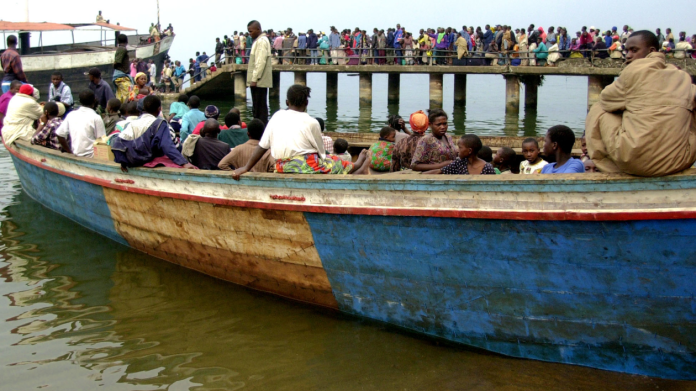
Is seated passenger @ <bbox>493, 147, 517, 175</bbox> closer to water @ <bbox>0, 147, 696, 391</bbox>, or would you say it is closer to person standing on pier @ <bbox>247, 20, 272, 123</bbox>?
water @ <bbox>0, 147, 696, 391</bbox>

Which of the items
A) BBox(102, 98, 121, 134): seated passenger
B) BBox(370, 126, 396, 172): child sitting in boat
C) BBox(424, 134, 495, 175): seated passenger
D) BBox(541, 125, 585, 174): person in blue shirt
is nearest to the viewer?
BBox(541, 125, 585, 174): person in blue shirt

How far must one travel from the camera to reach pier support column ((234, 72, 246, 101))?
2886 centimetres

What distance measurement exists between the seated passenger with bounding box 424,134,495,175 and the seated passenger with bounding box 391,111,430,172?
0.68 m

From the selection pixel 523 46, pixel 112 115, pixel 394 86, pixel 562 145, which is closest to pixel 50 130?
pixel 112 115

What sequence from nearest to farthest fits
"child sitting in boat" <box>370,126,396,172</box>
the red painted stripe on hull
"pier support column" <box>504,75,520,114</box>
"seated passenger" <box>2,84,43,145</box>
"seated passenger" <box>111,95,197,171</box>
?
the red painted stripe on hull, "seated passenger" <box>111,95,197,171</box>, "child sitting in boat" <box>370,126,396,172</box>, "seated passenger" <box>2,84,43,145</box>, "pier support column" <box>504,75,520,114</box>

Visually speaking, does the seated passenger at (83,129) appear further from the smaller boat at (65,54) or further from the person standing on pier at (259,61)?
the smaller boat at (65,54)

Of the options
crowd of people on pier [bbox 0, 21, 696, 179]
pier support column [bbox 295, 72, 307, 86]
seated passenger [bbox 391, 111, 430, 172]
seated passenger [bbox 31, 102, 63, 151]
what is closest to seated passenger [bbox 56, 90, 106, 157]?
crowd of people on pier [bbox 0, 21, 696, 179]

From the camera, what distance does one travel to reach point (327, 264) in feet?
17.3

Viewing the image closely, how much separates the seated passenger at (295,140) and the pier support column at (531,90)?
2218cm

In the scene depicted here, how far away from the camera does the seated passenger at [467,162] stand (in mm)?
5535

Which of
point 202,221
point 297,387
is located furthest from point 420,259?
point 202,221

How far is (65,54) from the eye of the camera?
1121 inches

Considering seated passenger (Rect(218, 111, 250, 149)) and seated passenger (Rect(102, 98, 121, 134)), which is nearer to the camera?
seated passenger (Rect(218, 111, 250, 149))

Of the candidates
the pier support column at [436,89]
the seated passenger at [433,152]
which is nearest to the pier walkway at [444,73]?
the pier support column at [436,89]
